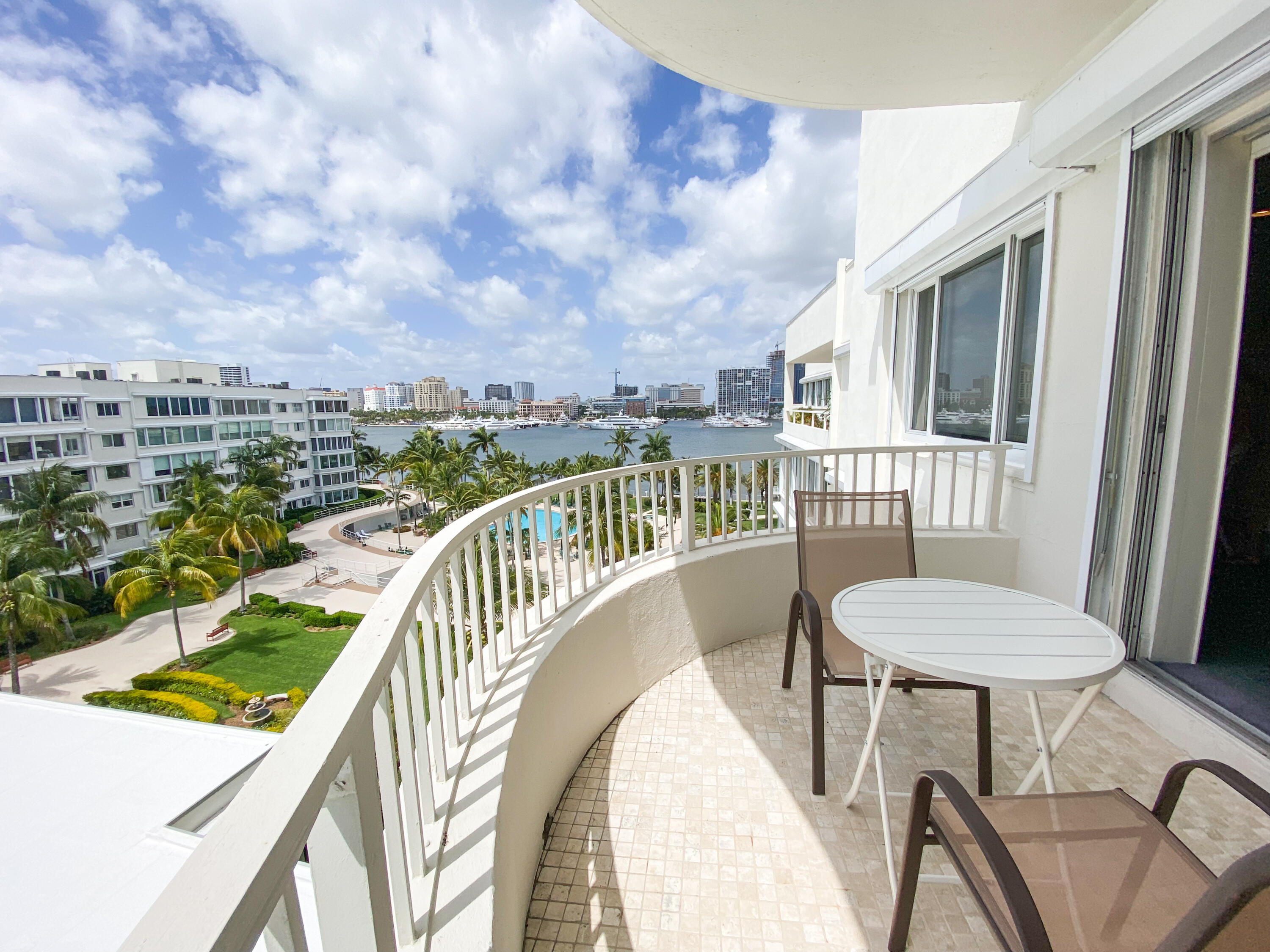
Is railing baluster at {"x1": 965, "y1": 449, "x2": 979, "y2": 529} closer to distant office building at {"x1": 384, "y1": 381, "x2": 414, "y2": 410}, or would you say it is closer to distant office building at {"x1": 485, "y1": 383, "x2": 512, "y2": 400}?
distant office building at {"x1": 485, "y1": 383, "x2": 512, "y2": 400}

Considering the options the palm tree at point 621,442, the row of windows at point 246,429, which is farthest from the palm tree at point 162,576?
the palm tree at point 621,442

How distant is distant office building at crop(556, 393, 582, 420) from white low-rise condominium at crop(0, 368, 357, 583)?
44708 millimetres

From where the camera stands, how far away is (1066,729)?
5.52 feet

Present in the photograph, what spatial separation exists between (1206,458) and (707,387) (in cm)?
6583

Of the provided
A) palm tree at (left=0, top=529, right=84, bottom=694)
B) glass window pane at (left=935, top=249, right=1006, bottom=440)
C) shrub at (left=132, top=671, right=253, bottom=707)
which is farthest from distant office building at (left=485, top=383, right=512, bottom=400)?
glass window pane at (left=935, top=249, right=1006, bottom=440)

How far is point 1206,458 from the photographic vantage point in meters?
2.32

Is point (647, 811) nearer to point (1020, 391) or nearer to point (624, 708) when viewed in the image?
point (624, 708)

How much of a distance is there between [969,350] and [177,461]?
138ft

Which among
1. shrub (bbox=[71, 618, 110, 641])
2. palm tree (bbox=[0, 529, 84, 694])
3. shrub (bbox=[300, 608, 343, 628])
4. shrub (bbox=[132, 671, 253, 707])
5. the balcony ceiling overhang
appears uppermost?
the balcony ceiling overhang

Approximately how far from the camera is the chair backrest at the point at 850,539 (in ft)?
8.91

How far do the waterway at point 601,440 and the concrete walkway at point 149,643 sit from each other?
20109 mm

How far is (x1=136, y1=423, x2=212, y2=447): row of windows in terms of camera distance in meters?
29.9

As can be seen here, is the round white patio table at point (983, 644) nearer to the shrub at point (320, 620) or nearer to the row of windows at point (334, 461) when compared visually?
the shrub at point (320, 620)

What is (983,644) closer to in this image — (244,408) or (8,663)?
(8,663)
